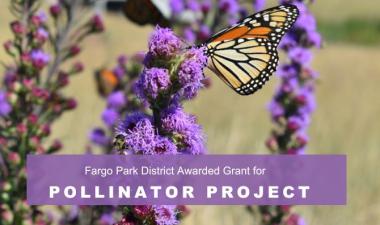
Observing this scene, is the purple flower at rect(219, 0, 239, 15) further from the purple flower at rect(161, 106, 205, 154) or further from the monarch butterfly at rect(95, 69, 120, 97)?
the purple flower at rect(161, 106, 205, 154)

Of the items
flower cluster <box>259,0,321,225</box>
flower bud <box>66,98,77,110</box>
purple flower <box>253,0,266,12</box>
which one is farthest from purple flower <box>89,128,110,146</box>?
purple flower <box>253,0,266,12</box>

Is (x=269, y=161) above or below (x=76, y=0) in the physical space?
below

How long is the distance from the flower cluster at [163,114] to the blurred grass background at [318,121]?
1.18m

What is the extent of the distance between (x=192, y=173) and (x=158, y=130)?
412mm

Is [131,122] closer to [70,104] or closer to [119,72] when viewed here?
[70,104]

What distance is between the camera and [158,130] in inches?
81.4

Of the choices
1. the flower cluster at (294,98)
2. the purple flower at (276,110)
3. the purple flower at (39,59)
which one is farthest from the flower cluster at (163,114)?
the purple flower at (276,110)

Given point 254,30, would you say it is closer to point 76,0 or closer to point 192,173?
point 192,173

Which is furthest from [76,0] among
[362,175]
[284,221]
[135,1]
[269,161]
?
[362,175]

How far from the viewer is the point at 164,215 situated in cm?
205

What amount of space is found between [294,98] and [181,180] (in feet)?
4.99

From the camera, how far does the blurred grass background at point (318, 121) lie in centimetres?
530

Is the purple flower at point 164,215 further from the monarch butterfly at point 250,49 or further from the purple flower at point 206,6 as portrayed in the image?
the purple flower at point 206,6

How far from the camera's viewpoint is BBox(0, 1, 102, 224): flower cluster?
3.28m
